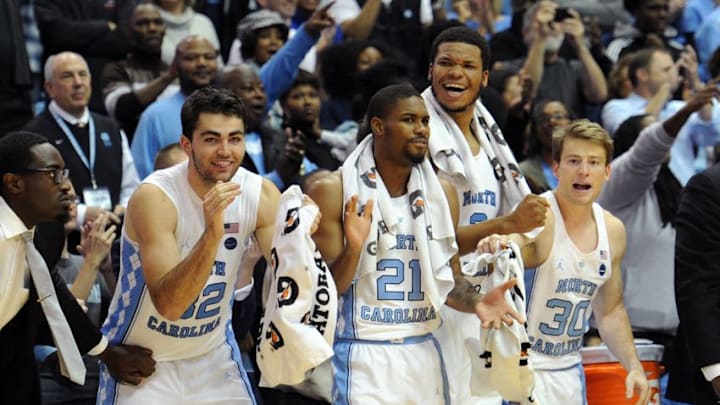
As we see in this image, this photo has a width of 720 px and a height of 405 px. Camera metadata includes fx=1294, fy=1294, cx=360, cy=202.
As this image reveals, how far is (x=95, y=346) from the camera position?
5.90 meters

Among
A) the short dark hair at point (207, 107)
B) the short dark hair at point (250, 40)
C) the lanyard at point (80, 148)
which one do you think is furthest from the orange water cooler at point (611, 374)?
the short dark hair at point (250, 40)

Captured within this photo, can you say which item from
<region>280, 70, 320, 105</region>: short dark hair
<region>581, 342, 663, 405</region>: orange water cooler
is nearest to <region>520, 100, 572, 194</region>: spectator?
<region>280, 70, 320, 105</region>: short dark hair

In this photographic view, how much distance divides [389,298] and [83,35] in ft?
15.8

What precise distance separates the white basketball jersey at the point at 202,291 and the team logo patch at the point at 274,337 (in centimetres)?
45

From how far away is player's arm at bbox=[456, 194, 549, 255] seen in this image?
19.8 ft

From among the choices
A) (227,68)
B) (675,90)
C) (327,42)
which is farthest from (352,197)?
(675,90)

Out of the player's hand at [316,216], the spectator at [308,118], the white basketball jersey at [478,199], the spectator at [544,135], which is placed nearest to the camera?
the player's hand at [316,216]

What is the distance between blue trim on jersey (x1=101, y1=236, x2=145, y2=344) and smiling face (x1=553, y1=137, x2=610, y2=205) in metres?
2.26

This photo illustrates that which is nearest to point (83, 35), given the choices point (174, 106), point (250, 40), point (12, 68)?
point (12, 68)

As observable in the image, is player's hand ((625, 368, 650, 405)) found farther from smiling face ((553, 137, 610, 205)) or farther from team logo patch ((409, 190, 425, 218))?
team logo patch ((409, 190, 425, 218))

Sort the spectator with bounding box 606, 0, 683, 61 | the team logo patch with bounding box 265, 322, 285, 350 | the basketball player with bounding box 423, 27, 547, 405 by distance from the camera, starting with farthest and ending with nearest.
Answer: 1. the spectator with bounding box 606, 0, 683, 61
2. the basketball player with bounding box 423, 27, 547, 405
3. the team logo patch with bounding box 265, 322, 285, 350

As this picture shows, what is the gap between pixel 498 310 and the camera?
579 cm

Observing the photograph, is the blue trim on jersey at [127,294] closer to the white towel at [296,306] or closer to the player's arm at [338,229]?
the white towel at [296,306]

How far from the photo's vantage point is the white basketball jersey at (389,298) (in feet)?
19.7
